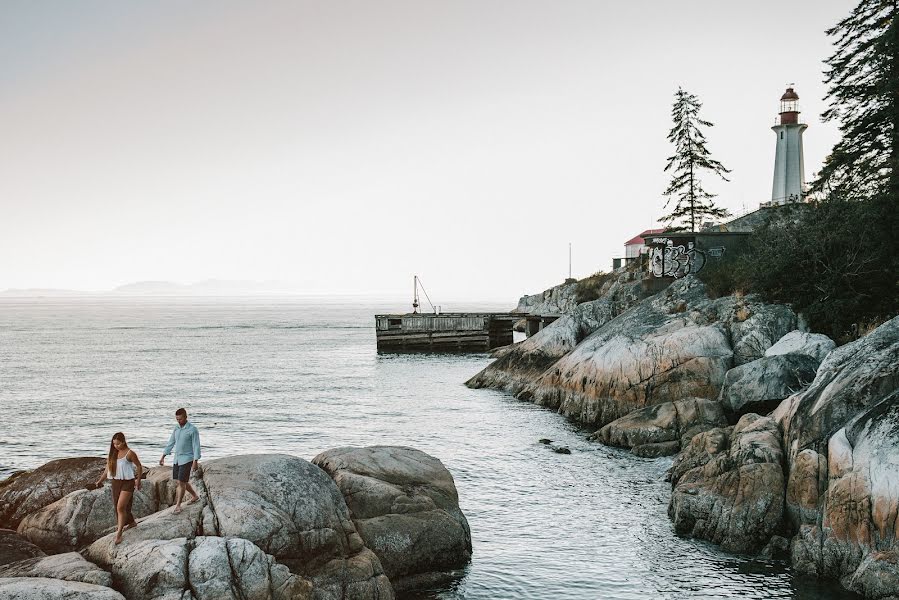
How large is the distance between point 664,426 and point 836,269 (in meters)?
11.0

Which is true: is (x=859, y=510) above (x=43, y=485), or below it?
above

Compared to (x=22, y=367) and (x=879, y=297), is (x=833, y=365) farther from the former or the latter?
(x=22, y=367)

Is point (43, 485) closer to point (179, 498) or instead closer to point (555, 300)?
point (179, 498)

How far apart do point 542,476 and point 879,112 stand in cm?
2749

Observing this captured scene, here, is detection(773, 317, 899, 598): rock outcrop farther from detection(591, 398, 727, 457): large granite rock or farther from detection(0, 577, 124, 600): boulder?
detection(0, 577, 124, 600): boulder

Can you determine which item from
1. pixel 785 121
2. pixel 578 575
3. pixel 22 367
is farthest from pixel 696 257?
pixel 22 367

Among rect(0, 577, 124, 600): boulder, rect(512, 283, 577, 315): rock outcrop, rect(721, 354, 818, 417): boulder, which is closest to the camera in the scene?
rect(0, 577, 124, 600): boulder

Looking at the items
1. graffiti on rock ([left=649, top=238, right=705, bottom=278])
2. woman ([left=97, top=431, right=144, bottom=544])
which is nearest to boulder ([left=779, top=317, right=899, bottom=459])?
woman ([left=97, top=431, right=144, bottom=544])

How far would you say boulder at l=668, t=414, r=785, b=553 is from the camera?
1823cm

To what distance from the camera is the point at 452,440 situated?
3225 centimetres

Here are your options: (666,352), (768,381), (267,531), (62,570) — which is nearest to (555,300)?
(666,352)

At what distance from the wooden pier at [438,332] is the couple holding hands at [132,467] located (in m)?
59.3

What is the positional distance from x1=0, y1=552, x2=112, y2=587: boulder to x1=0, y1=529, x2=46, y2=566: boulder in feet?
5.64

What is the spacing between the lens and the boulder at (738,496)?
59.8ft
